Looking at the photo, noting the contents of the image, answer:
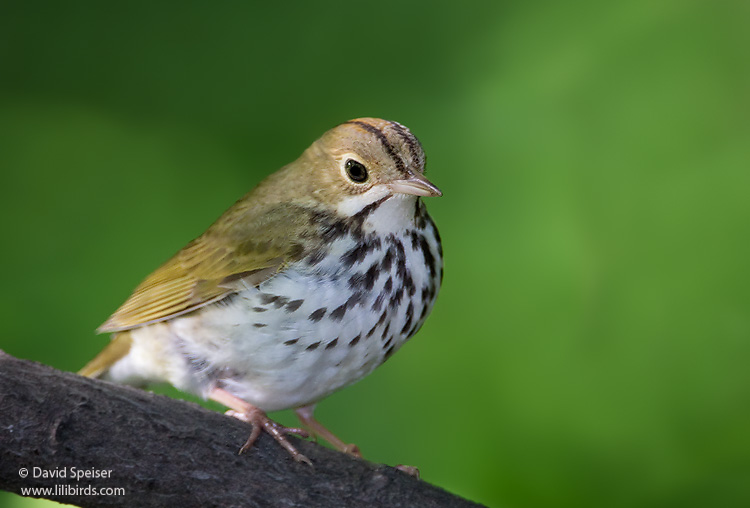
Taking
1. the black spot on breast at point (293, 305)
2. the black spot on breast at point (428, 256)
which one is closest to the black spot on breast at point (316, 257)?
the black spot on breast at point (293, 305)

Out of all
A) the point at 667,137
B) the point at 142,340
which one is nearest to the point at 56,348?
the point at 142,340

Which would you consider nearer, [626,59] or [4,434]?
[4,434]

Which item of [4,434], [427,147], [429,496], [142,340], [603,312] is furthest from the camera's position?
[427,147]

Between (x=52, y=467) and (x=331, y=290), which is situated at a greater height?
(x=331, y=290)

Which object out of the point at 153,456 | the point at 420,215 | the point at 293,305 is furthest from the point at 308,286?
the point at 153,456

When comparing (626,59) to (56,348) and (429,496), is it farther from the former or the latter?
(56,348)

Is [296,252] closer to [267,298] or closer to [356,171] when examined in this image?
[267,298]

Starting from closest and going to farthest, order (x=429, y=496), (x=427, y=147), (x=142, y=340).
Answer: (x=429, y=496) → (x=142, y=340) → (x=427, y=147)

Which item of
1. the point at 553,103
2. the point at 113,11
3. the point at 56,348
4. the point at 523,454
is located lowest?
the point at 56,348
